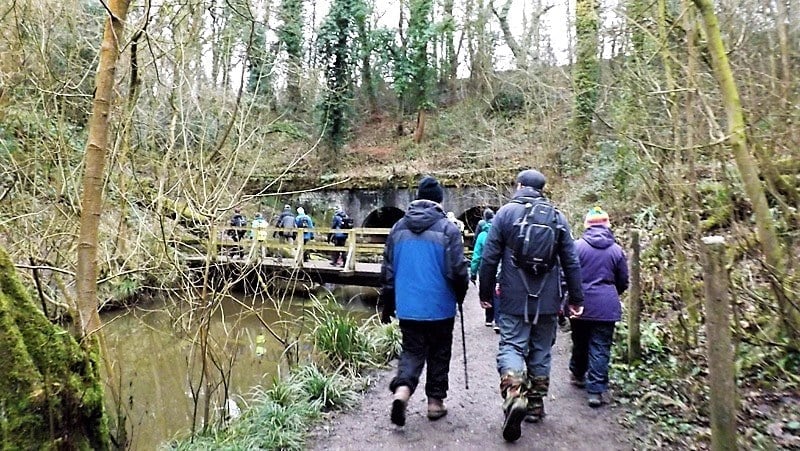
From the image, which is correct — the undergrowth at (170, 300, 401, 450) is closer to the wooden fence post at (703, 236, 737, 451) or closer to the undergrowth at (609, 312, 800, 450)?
the undergrowth at (609, 312, 800, 450)

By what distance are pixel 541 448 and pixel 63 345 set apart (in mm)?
2999

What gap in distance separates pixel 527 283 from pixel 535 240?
303 millimetres

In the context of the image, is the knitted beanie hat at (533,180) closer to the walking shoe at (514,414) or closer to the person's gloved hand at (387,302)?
the person's gloved hand at (387,302)

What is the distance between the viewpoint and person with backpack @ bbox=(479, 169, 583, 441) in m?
3.76

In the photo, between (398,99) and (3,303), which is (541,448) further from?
(398,99)

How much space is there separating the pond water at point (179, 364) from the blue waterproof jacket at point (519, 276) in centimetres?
265

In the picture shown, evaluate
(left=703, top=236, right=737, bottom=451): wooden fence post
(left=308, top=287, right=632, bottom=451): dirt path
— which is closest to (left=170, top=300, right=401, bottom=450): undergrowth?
(left=308, top=287, right=632, bottom=451): dirt path

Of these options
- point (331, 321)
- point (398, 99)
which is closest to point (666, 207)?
point (331, 321)

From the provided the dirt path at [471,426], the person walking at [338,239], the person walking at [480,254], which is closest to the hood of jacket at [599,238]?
the dirt path at [471,426]

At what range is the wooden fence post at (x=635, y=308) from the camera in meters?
5.07

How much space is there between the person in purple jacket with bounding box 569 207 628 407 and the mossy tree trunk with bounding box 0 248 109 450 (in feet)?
11.6

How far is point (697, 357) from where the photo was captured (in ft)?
15.6

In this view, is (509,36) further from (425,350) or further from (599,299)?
(425,350)

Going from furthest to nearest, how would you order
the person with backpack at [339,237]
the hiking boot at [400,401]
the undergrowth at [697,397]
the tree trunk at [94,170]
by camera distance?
the person with backpack at [339,237] → the hiking boot at [400,401] → the tree trunk at [94,170] → the undergrowth at [697,397]
